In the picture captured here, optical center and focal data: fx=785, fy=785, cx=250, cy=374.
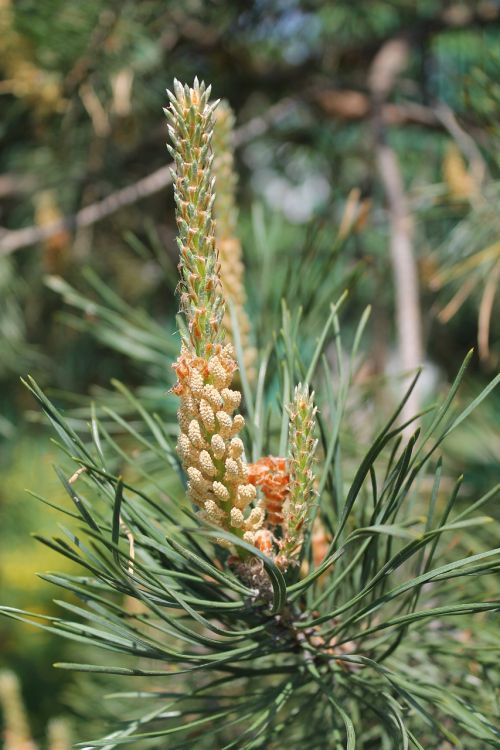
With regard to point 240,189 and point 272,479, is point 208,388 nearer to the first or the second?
point 272,479

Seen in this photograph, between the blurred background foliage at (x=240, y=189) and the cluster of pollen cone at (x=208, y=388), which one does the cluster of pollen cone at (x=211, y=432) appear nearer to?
the cluster of pollen cone at (x=208, y=388)

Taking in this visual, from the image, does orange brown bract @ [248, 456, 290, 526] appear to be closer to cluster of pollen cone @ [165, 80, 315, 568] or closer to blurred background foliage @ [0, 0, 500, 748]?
cluster of pollen cone @ [165, 80, 315, 568]

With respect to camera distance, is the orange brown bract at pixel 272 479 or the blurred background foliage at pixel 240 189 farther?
the blurred background foliage at pixel 240 189

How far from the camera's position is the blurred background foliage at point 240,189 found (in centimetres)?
56

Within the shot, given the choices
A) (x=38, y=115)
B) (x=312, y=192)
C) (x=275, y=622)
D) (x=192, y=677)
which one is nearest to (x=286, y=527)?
(x=275, y=622)

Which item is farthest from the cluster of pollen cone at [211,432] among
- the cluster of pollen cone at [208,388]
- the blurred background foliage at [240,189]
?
the blurred background foliage at [240,189]

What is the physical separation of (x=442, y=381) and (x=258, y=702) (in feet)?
2.38

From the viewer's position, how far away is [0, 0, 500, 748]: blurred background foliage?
1.83 feet

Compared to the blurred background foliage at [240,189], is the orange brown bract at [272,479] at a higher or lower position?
lower

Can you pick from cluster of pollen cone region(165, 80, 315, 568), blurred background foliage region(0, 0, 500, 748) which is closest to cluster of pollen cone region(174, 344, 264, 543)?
cluster of pollen cone region(165, 80, 315, 568)

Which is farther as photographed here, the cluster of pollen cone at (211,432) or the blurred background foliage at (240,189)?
the blurred background foliage at (240,189)

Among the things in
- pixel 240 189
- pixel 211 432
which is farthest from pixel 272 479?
pixel 240 189

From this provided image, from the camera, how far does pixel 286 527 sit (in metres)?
0.30

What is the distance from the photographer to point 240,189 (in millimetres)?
1093
